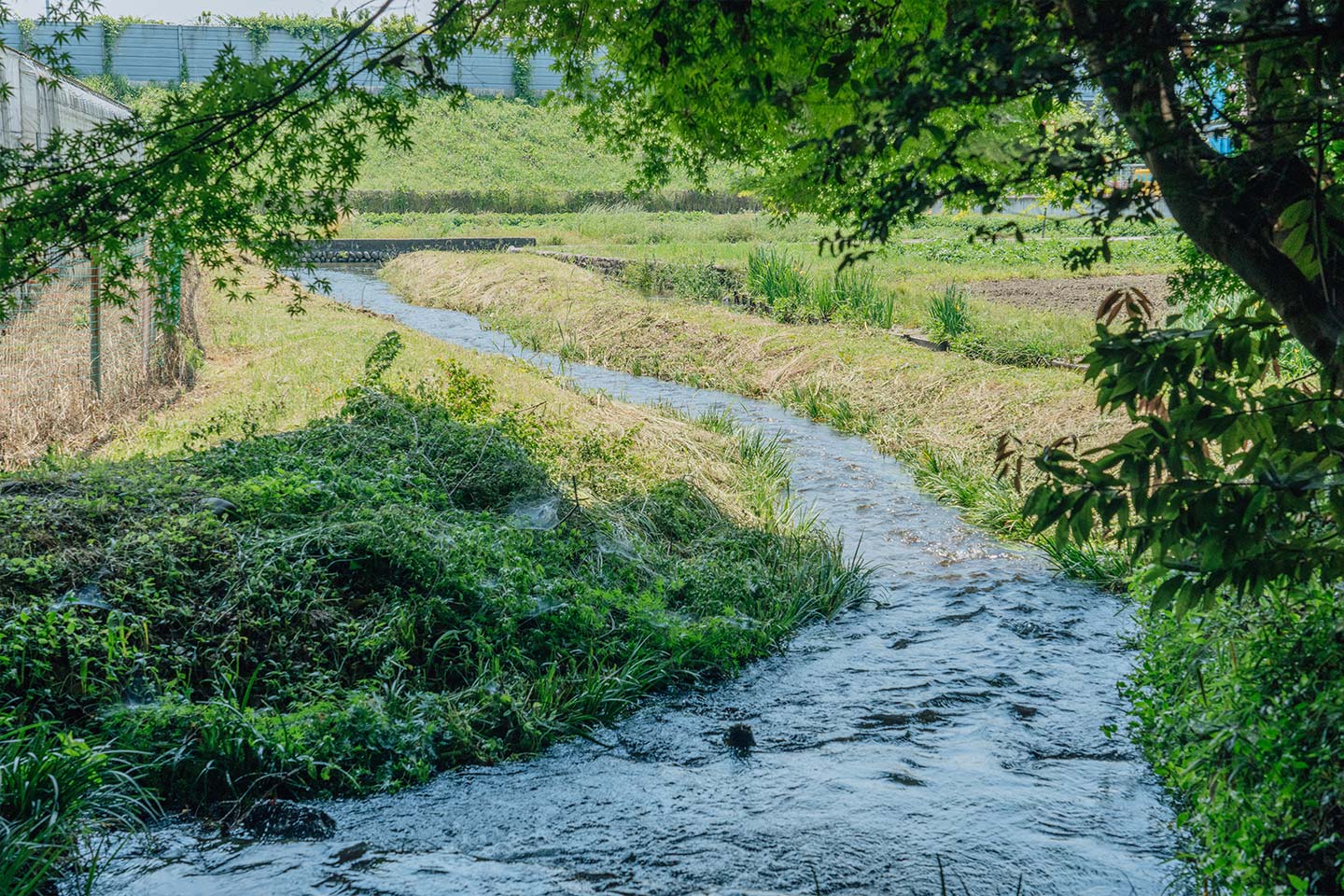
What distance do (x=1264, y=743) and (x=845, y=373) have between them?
11278mm

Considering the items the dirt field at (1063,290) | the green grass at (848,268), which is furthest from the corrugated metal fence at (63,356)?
the dirt field at (1063,290)

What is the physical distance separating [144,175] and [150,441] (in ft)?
19.3

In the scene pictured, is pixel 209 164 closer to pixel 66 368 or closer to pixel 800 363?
pixel 66 368

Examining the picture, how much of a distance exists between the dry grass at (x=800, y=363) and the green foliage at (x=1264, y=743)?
13.5 ft

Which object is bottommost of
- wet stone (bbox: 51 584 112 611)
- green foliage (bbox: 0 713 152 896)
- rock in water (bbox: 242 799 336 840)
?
rock in water (bbox: 242 799 336 840)

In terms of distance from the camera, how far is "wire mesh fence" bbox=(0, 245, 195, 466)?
938cm

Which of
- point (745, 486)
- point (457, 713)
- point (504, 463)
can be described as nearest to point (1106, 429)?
point (745, 486)

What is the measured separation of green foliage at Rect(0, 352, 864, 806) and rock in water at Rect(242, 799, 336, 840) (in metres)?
0.14

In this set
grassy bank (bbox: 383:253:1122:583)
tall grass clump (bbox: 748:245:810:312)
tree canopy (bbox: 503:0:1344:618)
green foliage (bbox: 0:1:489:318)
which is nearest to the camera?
tree canopy (bbox: 503:0:1344:618)

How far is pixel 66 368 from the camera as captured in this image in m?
10.2

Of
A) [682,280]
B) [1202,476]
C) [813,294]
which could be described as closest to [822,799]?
[1202,476]

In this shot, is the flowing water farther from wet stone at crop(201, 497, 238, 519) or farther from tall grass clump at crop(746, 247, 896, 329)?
tall grass clump at crop(746, 247, 896, 329)

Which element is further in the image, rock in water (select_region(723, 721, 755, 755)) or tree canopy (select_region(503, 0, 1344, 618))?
rock in water (select_region(723, 721, 755, 755))

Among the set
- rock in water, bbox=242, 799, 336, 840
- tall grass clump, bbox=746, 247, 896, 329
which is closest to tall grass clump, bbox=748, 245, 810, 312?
tall grass clump, bbox=746, 247, 896, 329
